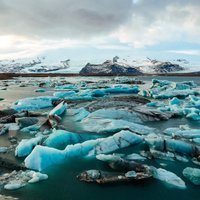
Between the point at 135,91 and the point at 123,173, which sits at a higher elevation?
the point at 123,173

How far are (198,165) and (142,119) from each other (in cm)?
403

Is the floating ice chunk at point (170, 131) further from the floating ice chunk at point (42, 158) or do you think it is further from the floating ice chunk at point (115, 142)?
the floating ice chunk at point (42, 158)

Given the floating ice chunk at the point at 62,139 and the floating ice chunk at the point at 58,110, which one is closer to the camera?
the floating ice chunk at the point at 62,139

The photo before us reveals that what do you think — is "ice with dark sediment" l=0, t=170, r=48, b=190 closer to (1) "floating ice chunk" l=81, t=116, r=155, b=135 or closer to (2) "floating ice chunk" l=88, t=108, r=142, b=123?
(1) "floating ice chunk" l=81, t=116, r=155, b=135

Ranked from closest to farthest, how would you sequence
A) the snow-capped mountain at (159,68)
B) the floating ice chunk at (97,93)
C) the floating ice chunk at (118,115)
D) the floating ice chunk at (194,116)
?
1. the floating ice chunk at (118,115)
2. the floating ice chunk at (194,116)
3. the floating ice chunk at (97,93)
4. the snow-capped mountain at (159,68)

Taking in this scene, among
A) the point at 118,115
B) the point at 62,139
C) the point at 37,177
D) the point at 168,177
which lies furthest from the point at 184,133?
the point at 37,177

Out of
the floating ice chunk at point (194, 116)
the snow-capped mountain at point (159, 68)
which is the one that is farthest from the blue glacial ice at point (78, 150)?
the snow-capped mountain at point (159, 68)

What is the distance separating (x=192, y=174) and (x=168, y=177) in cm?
42

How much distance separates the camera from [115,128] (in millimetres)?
8031

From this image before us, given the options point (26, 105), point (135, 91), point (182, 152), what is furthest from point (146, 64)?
point (182, 152)

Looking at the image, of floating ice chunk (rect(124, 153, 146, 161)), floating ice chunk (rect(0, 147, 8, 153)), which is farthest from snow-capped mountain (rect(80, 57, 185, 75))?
floating ice chunk (rect(124, 153, 146, 161))

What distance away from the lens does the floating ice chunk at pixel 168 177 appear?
4.89 metres

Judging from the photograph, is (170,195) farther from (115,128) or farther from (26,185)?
(115,128)

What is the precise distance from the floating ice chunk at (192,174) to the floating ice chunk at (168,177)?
0.67 feet
